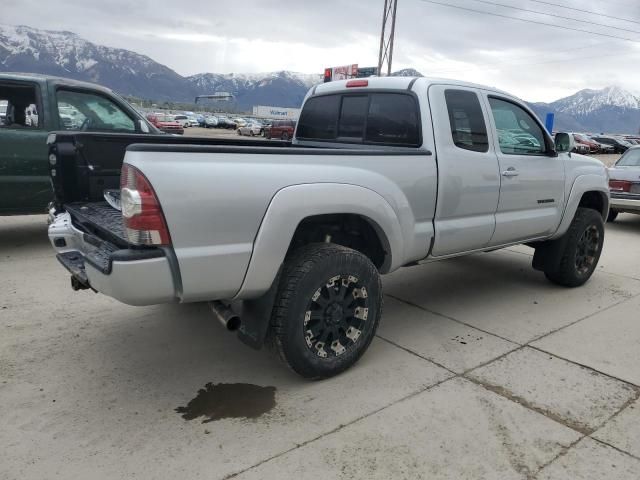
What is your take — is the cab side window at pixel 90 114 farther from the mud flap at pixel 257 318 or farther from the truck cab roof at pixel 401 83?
the mud flap at pixel 257 318

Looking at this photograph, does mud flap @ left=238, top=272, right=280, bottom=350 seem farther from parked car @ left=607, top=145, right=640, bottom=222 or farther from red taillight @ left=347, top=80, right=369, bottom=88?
parked car @ left=607, top=145, right=640, bottom=222

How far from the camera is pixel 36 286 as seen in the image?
492cm

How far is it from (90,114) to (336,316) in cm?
462

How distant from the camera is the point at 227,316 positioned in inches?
115

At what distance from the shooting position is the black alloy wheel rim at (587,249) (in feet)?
17.6

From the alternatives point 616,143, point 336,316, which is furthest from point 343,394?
point 616,143

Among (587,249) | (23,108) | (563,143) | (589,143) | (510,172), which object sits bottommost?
(589,143)

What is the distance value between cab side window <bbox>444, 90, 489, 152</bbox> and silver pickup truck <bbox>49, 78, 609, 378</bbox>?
0.01 meters

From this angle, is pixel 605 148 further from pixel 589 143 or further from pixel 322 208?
pixel 322 208

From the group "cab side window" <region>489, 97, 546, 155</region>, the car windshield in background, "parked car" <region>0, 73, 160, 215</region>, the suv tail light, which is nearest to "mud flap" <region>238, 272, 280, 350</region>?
the suv tail light

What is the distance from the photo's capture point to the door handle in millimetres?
4266

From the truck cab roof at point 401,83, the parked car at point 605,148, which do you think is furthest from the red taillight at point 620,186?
the parked car at point 605,148

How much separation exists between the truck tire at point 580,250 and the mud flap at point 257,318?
350 centimetres

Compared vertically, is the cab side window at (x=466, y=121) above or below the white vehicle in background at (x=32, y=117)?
above
